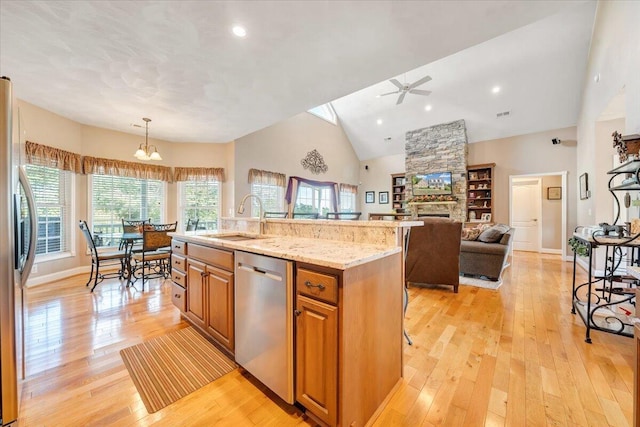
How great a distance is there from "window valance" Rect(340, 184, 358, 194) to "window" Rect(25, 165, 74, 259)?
662 centimetres

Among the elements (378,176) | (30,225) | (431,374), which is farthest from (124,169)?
(378,176)

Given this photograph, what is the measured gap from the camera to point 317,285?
1229mm

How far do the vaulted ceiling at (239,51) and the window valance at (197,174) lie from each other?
0.71 metres

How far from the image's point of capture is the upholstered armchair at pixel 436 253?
11.1 feet

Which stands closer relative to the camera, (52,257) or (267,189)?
(52,257)

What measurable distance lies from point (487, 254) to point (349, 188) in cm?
549

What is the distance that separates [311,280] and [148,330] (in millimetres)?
2119

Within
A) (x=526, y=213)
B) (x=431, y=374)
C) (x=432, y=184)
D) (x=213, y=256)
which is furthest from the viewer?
(x=432, y=184)

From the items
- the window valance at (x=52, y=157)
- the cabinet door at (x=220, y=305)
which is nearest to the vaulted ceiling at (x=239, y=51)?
the window valance at (x=52, y=157)

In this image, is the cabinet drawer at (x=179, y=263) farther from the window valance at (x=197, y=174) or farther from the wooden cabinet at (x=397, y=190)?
A: the wooden cabinet at (x=397, y=190)

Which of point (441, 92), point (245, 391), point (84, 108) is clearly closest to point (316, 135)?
point (441, 92)

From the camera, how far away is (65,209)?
4309 mm

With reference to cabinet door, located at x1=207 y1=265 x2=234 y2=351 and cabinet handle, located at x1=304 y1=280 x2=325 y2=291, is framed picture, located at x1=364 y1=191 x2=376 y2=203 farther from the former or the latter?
cabinet handle, located at x1=304 y1=280 x2=325 y2=291

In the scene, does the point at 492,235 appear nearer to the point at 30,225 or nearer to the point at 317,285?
the point at 317,285
